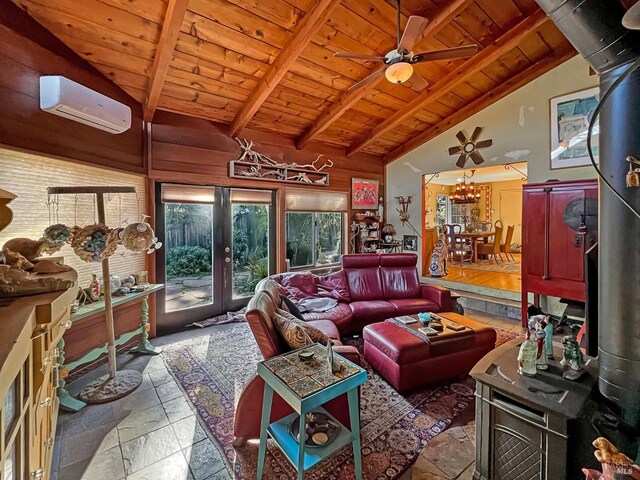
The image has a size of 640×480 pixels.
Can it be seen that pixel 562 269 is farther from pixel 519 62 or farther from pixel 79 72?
pixel 79 72

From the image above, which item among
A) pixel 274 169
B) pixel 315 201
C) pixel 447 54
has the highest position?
pixel 447 54

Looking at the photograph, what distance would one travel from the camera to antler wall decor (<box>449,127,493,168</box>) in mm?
5339

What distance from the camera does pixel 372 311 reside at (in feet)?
12.4

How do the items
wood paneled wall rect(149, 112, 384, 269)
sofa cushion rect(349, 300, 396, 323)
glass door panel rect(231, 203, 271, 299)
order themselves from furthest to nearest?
glass door panel rect(231, 203, 271, 299), wood paneled wall rect(149, 112, 384, 269), sofa cushion rect(349, 300, 396, 323)

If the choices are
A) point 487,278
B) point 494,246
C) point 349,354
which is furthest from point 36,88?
point 494,246

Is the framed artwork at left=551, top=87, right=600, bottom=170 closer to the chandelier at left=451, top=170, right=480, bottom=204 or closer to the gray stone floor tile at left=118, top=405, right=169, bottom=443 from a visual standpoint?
the chandelier at left=451, top=170, right=480, bottom=204

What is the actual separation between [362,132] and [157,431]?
5.46m

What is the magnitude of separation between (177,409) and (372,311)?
2333mm

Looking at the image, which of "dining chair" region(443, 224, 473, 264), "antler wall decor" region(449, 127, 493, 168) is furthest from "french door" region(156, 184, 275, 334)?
"dining chair" region(443, 224, 473, 264)

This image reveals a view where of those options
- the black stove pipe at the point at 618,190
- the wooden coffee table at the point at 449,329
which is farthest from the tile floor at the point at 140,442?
the black stove pipe at the point at 618,190

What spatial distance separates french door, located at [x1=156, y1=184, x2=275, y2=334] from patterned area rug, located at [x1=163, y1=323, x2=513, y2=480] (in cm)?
83

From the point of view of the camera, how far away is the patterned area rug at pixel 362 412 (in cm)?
187

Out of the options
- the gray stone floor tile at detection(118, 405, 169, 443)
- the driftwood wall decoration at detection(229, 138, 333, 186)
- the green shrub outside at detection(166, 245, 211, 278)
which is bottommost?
the gray stone floor tile at detection(118, 405, 169, 443)

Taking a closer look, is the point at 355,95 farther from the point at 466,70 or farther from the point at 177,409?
the point at 177,409
